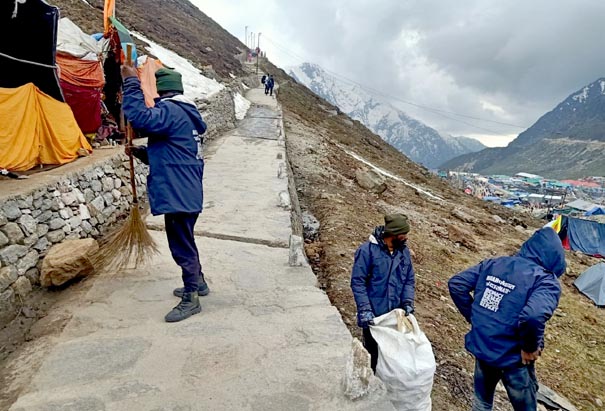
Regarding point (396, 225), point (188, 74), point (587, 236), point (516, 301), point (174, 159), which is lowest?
point (587, 236)

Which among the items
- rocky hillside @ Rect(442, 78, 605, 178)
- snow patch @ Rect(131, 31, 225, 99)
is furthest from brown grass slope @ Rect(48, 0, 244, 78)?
rocky hillside @ Rect(442, 78, 605, 178)

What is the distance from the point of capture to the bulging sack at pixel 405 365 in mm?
2574

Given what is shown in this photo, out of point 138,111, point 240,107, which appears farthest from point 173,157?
point 240,107

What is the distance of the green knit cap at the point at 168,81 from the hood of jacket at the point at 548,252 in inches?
111

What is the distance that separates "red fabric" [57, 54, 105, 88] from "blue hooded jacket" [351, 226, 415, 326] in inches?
246

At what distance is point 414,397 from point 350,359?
55 cm

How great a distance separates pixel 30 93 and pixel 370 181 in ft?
33.8

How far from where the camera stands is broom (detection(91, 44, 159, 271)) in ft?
12.8

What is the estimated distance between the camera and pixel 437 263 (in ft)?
28.5

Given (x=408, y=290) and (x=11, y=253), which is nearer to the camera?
(x=408, y=290)

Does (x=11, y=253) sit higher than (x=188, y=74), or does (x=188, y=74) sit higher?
(x=188, y=74)

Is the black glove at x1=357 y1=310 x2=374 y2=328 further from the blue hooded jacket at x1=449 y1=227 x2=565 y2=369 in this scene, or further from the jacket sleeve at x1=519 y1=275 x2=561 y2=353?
the jacket sleeve at x1=519 y1=275 x2=561 y2=353

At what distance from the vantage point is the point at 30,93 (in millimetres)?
5043

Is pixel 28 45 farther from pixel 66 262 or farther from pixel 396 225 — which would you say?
pixel 396 225
